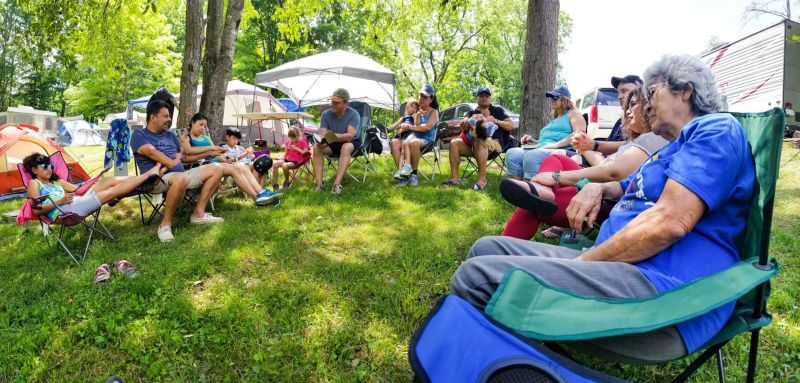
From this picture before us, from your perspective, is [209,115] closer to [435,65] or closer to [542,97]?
[542,97]

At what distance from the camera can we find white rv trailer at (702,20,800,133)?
843cm

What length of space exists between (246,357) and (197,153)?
11.6 feet

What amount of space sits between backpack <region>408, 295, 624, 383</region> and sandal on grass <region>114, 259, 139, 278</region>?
2522mm

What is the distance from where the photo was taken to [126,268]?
3.09 meters

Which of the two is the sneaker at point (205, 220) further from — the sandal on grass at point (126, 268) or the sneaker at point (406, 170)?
the sneaker at point (406, 170)

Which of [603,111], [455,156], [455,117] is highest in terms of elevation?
[603,111]

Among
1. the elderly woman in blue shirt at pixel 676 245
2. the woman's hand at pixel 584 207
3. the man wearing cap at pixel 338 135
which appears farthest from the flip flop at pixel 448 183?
the elderly woman in blue shirt at pixel 676 245

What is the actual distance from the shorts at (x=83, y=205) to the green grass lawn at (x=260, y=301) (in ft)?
1.12

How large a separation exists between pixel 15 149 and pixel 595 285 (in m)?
7.72

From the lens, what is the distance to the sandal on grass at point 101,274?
9.65ft

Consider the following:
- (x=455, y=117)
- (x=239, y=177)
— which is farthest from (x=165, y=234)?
(x=455, y=117)

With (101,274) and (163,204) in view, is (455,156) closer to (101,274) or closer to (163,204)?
(163,204)

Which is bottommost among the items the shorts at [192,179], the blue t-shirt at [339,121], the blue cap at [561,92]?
the shorts at [192,179]

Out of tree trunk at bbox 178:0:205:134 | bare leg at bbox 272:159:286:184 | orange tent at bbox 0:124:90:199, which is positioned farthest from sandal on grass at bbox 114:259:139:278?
orange tent at bbox 0:124:90:199
